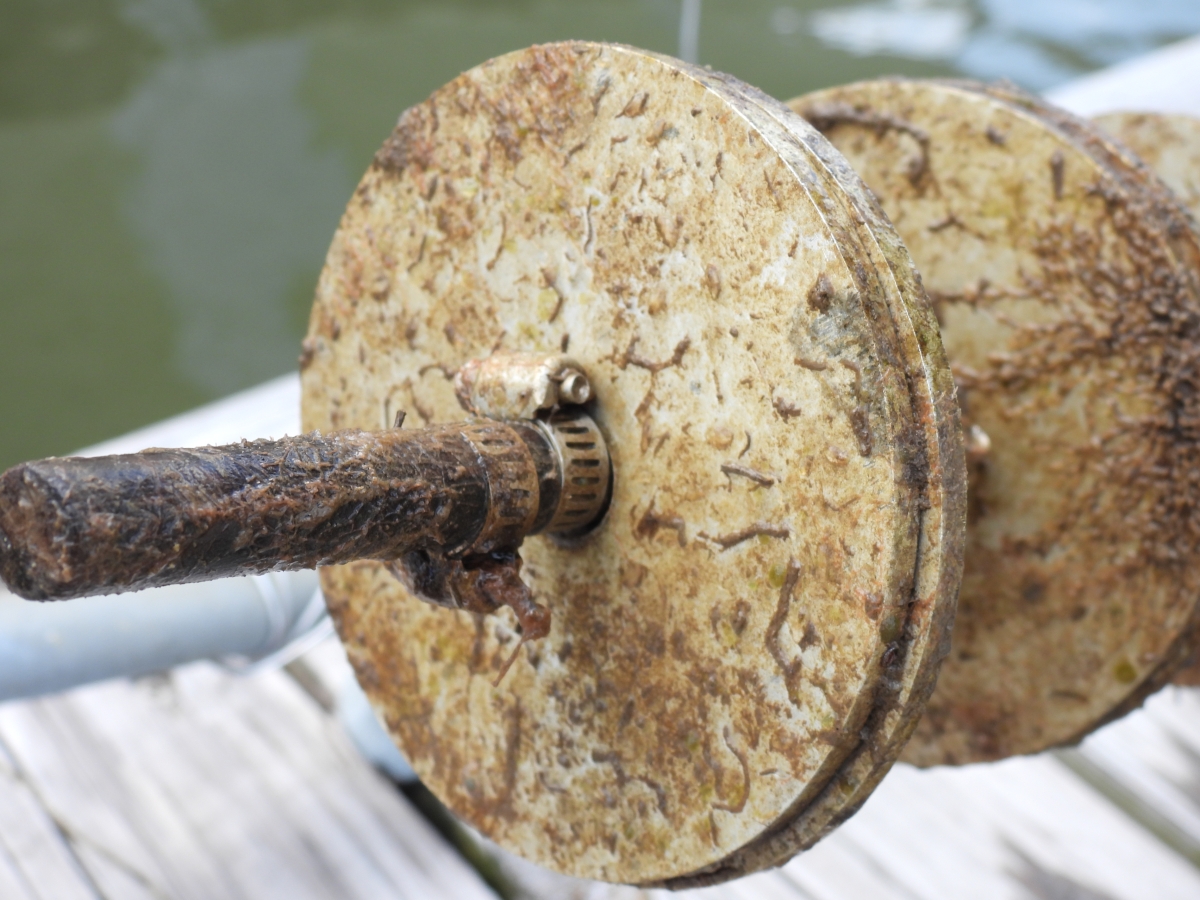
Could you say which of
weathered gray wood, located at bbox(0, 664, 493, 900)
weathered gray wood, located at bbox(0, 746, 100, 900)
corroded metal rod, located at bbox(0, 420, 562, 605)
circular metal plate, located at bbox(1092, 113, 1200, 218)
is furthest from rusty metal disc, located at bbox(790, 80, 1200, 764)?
weathered gray wood, located at bbox(0, 746, 100, 900)

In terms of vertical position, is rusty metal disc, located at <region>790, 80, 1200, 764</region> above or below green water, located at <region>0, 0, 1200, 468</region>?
above

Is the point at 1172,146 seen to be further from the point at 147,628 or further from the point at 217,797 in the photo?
the point at 217,797

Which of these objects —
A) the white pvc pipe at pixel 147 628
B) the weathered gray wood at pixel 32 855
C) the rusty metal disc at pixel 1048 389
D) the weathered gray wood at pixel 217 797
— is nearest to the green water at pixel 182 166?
the weathered gray wood at pixel 217 797

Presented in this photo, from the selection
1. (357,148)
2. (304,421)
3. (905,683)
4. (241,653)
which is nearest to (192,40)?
(357,148)

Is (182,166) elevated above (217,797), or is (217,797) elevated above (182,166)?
(182,166)

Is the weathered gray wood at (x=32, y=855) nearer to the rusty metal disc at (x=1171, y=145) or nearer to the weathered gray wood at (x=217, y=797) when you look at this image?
the weathered gray wood at (x=217, y=797)

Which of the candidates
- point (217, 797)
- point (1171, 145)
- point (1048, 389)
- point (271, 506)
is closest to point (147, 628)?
point (217, 797)

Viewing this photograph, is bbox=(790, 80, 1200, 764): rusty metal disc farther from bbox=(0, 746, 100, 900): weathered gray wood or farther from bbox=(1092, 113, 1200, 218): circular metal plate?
bbox=(0, 746, 100, 900): weathered gray wood
